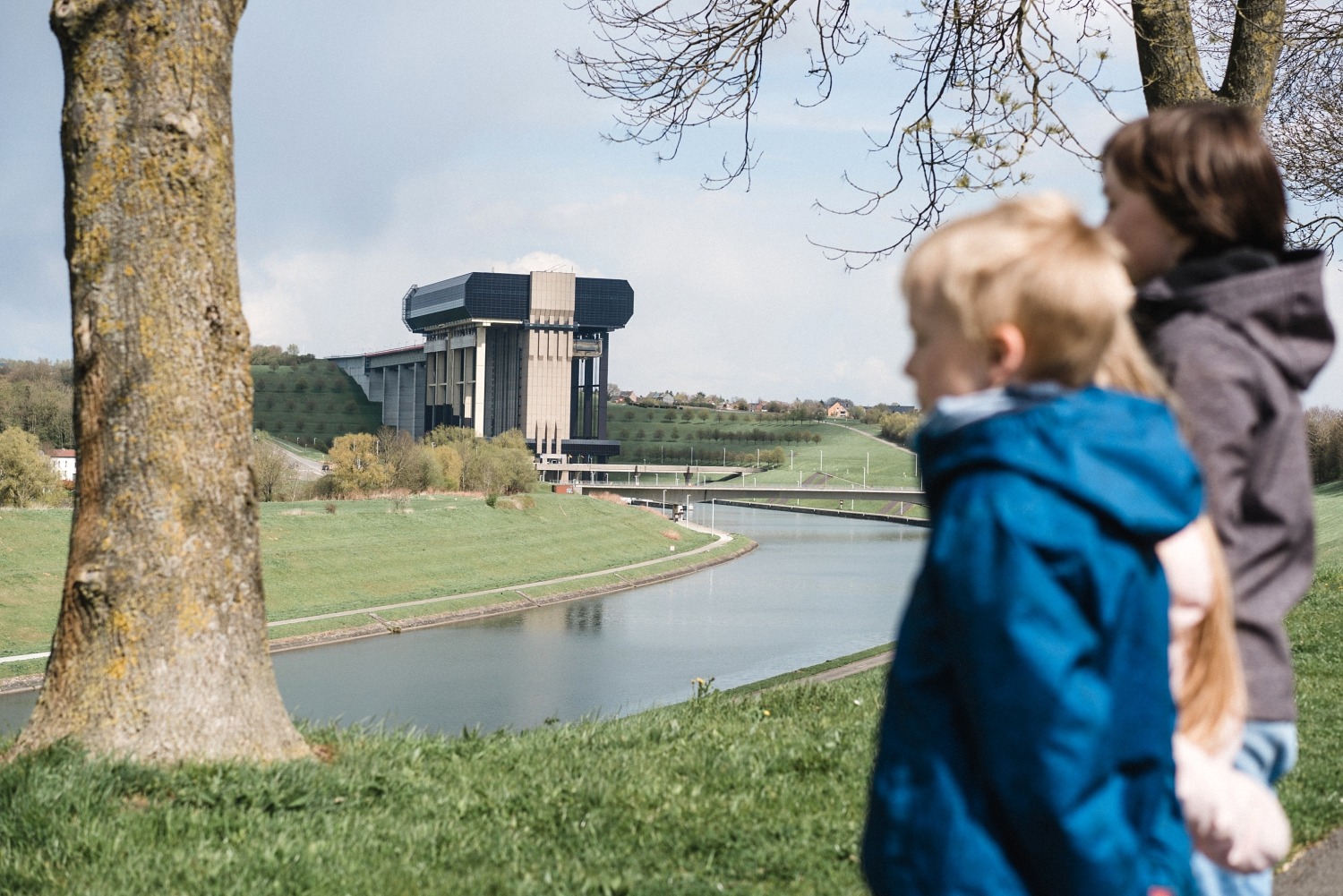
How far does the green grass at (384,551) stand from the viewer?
30083mm

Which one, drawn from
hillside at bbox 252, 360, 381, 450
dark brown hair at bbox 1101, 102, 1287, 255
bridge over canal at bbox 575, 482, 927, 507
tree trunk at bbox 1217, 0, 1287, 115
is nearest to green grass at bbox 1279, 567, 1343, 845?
dark brown hair at bbox 1101, 102, 1287, 255

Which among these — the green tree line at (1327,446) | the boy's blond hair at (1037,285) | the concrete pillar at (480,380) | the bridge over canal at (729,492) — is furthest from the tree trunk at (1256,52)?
the concrete pillar at (480,380)

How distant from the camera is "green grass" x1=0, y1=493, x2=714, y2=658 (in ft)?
98.7

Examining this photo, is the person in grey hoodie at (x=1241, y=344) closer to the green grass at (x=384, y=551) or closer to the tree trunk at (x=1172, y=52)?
the tree trunk at (x=1172, y=52)

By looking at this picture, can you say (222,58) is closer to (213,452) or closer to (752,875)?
(213,452)

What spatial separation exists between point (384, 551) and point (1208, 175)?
41.0 meters

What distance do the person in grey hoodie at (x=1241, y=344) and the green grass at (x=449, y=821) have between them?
5.34ft

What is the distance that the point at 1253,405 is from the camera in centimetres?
158

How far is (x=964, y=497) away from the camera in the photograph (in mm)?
1342

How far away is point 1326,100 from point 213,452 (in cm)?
1069

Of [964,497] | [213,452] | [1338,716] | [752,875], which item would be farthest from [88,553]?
[1338,716]

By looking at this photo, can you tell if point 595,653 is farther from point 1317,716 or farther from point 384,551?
point 1317,716

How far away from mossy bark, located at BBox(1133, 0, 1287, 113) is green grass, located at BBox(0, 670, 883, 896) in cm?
375

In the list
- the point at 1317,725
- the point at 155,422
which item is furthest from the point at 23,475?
the point at 1317,725
